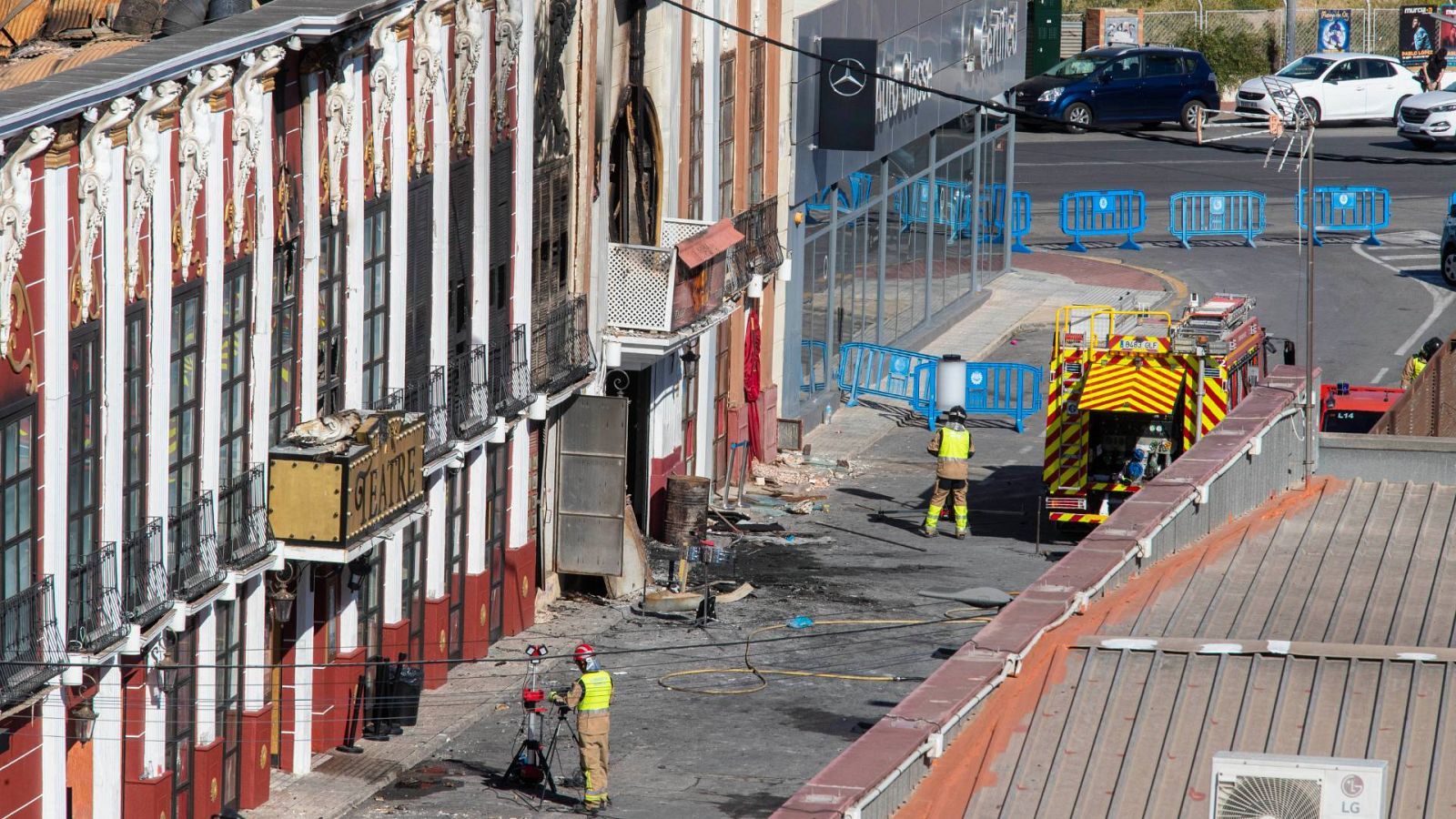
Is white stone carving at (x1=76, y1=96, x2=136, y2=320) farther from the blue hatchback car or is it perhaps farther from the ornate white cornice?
the blue hatchback car

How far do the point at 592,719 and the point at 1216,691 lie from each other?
23.9 feet

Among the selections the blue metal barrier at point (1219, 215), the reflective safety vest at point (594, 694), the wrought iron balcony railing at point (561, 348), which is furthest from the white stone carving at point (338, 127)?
the blue metal barrier at point (1219, 215)

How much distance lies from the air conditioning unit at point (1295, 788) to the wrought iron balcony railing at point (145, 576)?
374 inches

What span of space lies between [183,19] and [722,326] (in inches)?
501

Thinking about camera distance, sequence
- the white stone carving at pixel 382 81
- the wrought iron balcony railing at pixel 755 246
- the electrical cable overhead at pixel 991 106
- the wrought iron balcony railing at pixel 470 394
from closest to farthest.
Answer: the white stone carving at pixel 382 81, the wrought iron balcony railing at pixel 470 394, the electrical cable overhead at pixel 991 106, the wrought iron balcony railing at pixel 755 246

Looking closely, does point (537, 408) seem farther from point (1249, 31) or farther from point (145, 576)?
point (1249, 31)

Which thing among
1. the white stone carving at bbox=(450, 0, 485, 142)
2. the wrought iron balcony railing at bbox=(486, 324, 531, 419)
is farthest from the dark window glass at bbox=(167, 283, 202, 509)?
the wrought iron balcony railing at bbox=(486, 324, 531, 419)

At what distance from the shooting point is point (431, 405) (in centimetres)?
2406

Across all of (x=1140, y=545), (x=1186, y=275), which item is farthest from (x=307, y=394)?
(x=1186, y=275)

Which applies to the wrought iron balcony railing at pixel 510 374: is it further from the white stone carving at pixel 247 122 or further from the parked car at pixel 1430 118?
the parked car at pixel 1430 118

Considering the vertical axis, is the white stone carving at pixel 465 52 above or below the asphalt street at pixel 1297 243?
above

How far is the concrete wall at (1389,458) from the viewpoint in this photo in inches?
787

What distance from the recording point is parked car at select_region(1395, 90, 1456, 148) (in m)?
58.6

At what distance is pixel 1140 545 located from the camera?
56.7 ft
